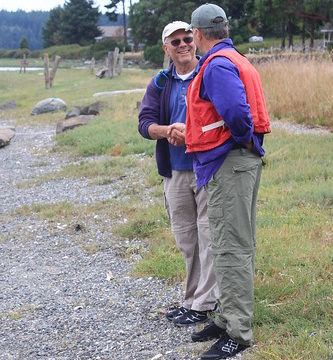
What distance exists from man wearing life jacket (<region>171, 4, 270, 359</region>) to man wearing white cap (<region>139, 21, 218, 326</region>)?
0.50 metres

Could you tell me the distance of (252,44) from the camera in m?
50.1

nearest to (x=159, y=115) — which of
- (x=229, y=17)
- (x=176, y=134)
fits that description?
(x=176, y=134)

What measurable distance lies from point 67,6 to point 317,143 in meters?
77.9

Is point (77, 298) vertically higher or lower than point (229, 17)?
lower

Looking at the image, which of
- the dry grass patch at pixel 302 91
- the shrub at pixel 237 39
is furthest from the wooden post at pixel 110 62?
the dry grass patch at pixel 302 91

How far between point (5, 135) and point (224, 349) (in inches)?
523

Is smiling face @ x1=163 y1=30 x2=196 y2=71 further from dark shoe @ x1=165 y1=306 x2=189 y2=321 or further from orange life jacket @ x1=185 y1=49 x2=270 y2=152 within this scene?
dark shoe @ x1=165 y1=306 x2=189 y2=321

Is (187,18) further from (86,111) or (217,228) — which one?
(217,228)

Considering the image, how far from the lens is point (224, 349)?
3.97 metres

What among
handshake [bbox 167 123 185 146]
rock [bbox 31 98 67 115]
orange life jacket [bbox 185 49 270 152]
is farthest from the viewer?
rock [bbox 31 98 67 115]

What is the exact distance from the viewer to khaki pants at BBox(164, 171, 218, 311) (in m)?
4.40

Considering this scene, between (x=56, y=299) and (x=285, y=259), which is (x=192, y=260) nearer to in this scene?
(x=285, y=259)

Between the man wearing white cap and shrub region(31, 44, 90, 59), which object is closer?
the man wearing white cap


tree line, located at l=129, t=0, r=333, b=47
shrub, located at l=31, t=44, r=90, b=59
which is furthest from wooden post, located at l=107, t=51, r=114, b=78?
shrub, located at l=31, t=44, r=90, b=59
